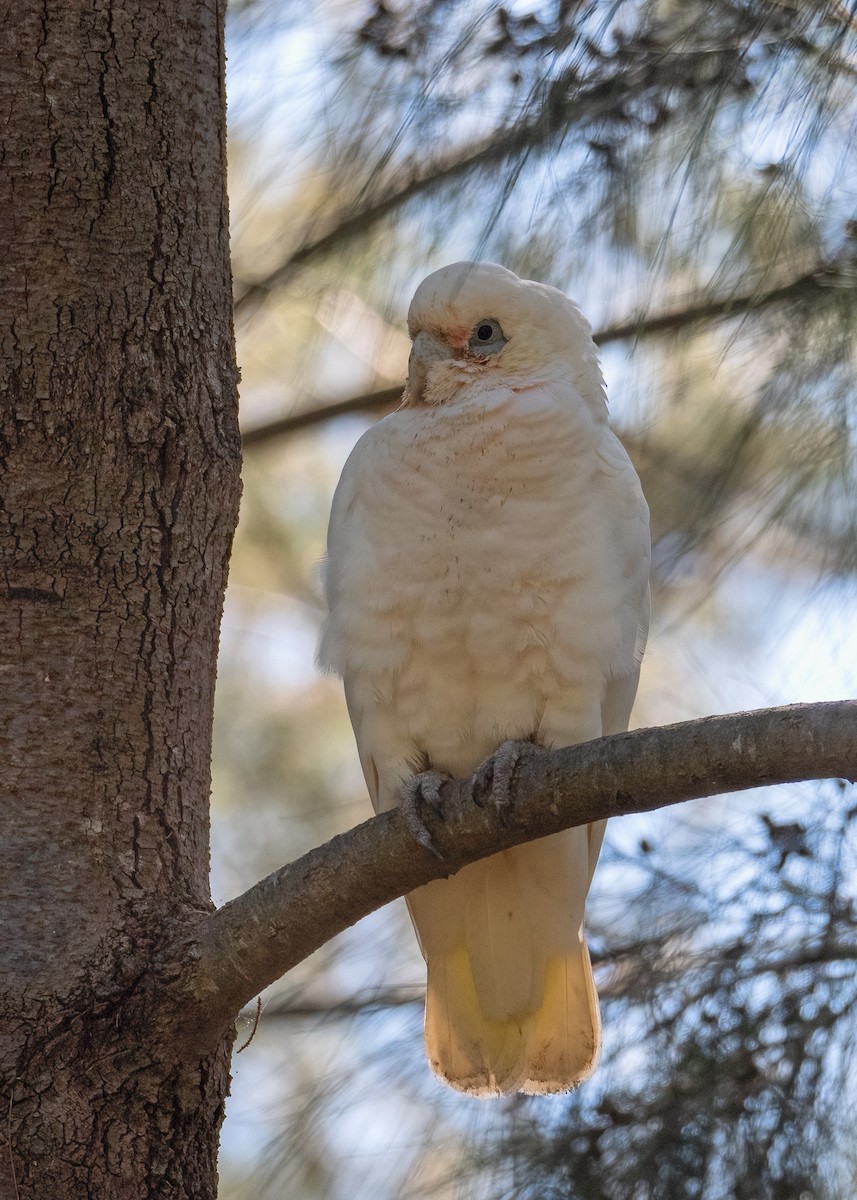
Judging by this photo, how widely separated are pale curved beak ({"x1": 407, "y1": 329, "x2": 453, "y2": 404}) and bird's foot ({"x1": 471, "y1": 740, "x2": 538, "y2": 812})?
659 millimetres

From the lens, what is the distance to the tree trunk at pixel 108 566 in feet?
5.28

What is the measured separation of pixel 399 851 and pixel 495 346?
108cm

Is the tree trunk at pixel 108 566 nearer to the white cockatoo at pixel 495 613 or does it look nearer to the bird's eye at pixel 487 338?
the white cockatoo at pixel 495 613

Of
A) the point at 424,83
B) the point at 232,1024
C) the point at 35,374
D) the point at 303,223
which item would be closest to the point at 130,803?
the point at 232,1024

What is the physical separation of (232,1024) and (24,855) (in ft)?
1.06

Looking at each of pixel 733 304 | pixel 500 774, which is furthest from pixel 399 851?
pixel 733 304

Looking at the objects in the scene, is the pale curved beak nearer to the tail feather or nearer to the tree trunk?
the tree trunk

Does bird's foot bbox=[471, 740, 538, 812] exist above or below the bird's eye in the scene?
below

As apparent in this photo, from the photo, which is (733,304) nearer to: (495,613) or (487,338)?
(495,613)

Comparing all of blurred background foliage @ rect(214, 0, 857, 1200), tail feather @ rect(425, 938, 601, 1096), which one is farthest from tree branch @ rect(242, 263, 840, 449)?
tail feather @ rect(425, 938, 601, 1096)

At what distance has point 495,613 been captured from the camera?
2.12 m

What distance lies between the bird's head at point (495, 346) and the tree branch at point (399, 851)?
34.6 inches

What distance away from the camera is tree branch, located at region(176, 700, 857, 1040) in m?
1.46

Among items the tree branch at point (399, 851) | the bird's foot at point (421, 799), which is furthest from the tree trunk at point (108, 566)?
the bird's foot at point (421, 799)
